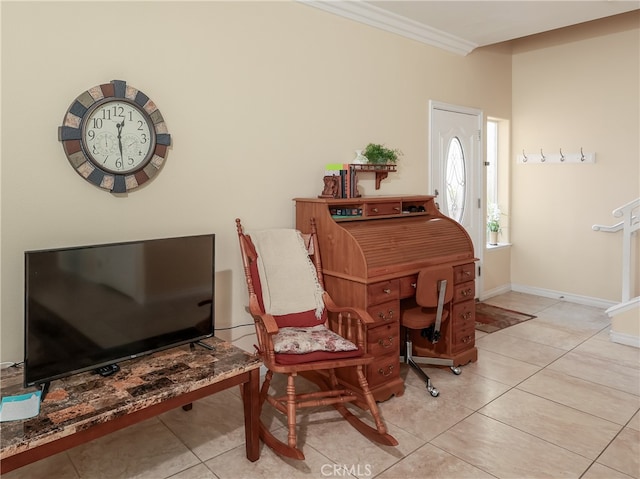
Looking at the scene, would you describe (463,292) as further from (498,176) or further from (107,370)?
(498,176)

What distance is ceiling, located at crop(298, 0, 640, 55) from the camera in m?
3.49

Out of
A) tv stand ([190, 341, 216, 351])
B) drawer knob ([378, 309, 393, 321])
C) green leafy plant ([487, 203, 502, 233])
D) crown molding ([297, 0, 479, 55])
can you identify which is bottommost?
tv stand ([190, 341, 216, 351])

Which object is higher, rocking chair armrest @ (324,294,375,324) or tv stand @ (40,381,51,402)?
rocking chair armrest @ (324,294,375,324)

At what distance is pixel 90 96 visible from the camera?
232cm

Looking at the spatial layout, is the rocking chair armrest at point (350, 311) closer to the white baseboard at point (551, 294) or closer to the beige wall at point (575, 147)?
the white baseboard at point (551, 294)

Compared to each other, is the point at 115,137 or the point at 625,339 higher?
the point at 115,137

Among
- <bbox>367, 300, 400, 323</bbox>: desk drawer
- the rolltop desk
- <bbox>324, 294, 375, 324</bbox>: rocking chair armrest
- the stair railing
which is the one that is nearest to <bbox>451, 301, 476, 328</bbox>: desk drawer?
the rolltop desk

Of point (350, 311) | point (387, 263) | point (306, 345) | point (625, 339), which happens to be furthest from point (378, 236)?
point (625, 339)

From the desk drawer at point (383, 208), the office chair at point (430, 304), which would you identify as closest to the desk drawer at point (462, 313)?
the office chair at point (430, 304)

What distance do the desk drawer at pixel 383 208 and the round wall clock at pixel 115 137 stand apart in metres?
1.38

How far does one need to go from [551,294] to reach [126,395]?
478cm

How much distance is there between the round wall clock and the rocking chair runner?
66cm

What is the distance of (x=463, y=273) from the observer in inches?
132

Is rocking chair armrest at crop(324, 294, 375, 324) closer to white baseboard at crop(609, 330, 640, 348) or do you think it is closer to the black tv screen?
the black tv screen
